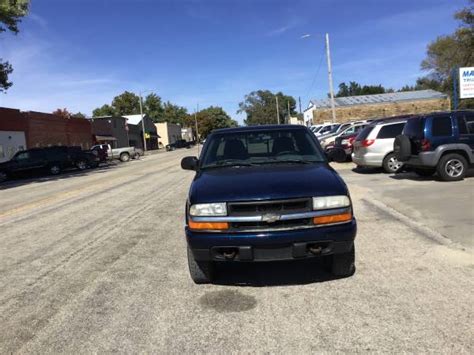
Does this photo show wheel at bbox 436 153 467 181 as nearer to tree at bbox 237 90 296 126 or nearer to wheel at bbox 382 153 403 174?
wheel at bbox 382 153 403 174

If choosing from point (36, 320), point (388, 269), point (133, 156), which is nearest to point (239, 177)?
point (388, 269)

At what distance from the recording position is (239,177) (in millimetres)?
5320

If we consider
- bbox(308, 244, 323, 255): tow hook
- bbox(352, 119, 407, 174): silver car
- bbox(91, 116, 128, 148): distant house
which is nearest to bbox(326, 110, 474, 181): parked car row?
bbox(352, 119, 407, 174): silver car

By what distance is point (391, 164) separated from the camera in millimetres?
16141

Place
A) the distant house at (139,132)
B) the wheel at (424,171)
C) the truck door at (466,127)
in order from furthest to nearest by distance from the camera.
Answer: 1. the distant house at (139,132)
2. the wheel at (424,171)
3. the truck door at (466,127)

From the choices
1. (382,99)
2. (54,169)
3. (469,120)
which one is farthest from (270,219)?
(382,99)

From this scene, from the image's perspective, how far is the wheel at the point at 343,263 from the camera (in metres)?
5.23

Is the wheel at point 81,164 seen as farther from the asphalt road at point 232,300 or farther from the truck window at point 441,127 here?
the asphalt road at point 232,300

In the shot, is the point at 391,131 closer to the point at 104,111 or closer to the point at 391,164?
the point at 391,164

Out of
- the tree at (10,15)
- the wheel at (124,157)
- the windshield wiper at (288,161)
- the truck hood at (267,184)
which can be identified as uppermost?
the tree at (10,15)

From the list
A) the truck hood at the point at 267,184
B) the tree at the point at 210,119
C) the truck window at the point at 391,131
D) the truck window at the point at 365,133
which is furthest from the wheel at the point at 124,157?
the tree at the point at 210,119

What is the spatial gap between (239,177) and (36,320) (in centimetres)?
243

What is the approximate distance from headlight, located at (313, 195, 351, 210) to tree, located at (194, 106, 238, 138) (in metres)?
125

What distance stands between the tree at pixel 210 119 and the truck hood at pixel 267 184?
124 meters
